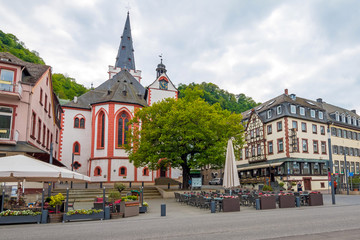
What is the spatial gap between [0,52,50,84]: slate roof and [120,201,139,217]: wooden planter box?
12817 mm

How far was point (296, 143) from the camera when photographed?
131ft

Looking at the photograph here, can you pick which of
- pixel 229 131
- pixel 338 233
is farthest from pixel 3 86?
pixel 338 233

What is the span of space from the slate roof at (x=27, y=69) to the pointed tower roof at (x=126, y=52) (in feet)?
128

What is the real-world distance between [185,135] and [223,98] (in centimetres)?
5520

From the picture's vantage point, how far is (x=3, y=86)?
65.2 feet

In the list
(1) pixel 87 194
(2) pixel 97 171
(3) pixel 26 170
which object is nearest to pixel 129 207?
(3) pixel 26 170

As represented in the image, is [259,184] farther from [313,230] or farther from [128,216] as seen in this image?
[313,230]

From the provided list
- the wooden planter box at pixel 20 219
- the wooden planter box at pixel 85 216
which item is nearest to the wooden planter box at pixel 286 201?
the wooden planter box at pixel 85 216

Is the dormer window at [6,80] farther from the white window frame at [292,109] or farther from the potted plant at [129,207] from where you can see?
the white window frame at [292,109]

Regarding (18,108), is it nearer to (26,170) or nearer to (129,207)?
(26,170)

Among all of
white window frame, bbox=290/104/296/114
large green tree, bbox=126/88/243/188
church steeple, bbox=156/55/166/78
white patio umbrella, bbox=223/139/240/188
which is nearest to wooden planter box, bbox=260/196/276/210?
white patio umbrella, bbox=223/139/240/188

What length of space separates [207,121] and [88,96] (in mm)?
24539


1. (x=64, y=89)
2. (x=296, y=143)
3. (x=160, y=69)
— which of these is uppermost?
(x=64, y=89)

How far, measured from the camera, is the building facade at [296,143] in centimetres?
4028
